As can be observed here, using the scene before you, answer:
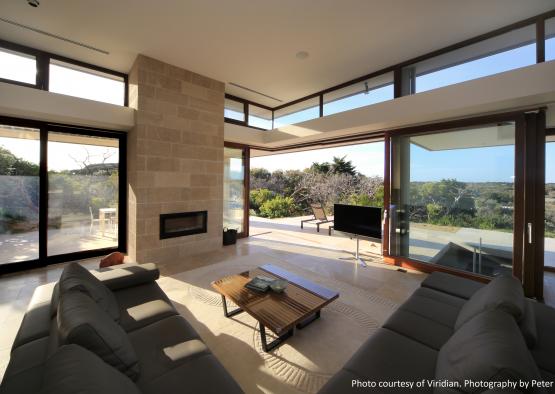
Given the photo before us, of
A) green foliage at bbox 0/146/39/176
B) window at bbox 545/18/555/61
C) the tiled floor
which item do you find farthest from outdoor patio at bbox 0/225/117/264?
window at bbox 545/18/555/61

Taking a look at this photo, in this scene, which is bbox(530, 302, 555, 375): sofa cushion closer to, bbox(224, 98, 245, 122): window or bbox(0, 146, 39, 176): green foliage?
bbox(224, 98, 245, 122): window

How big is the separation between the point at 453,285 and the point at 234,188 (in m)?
4.57

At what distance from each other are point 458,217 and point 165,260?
4791 millimetres

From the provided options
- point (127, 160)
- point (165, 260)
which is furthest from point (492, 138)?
point (127, 160)

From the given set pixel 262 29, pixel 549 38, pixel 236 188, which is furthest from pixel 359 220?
pixel 262 29

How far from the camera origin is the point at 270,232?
6746 mm

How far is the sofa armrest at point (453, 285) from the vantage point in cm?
220

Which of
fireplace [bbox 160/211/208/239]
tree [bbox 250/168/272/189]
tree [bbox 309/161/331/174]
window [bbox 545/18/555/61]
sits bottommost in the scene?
fireplace [bbox 160/211/208/239]

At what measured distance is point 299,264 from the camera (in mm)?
4164

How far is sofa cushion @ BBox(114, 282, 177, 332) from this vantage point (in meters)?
1.73

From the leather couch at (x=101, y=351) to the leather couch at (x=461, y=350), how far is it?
732 mm

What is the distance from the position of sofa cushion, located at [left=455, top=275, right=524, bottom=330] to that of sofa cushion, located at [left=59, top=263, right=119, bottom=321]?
7.66ft

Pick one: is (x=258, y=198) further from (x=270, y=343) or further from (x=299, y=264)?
(x=270, y=343)

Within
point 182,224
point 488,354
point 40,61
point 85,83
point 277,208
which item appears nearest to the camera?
point 488,354
